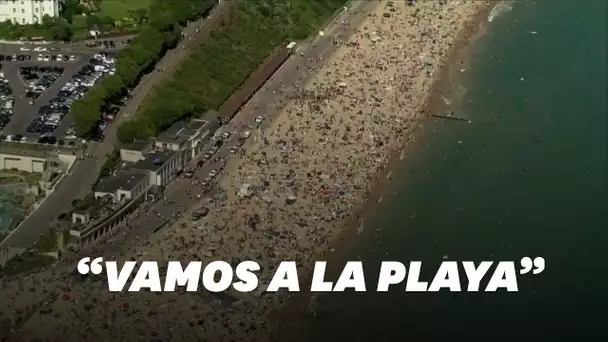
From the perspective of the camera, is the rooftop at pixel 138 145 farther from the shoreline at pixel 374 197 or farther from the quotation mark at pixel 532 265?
the quotation mark at pixel 532 265

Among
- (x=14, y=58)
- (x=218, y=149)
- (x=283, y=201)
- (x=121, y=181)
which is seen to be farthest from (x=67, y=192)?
(x=14, y=58)

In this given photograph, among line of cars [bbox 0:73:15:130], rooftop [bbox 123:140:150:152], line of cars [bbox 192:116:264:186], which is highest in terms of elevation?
rooftop [bbox 123:140:150:152]

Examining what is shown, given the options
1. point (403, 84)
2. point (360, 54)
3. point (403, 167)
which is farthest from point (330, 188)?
point (360, 54)

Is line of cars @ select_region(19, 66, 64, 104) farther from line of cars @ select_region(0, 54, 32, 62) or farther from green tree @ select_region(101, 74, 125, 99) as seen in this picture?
green tree @ select_region(101, 74, 125, 99)

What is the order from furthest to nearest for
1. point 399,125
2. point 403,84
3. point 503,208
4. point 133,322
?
1. point 403,84
2. point 399,125
3. point 503,208
4. point 133,322

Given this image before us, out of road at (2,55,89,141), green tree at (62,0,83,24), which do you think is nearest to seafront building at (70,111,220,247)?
road at (2,55,89,141)

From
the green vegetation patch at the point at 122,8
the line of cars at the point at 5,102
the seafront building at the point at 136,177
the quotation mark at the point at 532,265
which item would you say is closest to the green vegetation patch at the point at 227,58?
the seafront building at the point at 136,177

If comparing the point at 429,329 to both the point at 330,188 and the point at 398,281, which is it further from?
the point at 330,188
